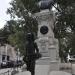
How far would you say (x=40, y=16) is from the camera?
1407 centimetres

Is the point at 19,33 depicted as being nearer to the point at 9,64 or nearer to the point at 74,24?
the point at 74,24

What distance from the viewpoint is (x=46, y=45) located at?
13.9 metres

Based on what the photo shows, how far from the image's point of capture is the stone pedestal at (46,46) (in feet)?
44.3

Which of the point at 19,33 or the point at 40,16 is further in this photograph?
the point at 19,33

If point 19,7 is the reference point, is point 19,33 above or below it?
below

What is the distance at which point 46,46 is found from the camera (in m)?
13.9

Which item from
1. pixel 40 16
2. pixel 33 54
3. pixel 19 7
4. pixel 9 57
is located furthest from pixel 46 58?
pixel 9 57

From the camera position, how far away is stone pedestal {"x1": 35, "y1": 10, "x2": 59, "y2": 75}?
13.5 m

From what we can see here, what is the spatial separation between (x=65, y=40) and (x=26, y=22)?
452cm

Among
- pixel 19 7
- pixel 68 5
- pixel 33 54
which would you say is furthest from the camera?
pixel 19 7

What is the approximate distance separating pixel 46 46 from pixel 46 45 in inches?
2.4

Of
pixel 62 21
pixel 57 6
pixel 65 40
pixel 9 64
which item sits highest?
pixel 57 6

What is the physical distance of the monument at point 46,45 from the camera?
13492 millimetres

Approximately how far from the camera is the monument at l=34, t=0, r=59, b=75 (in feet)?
44.3
